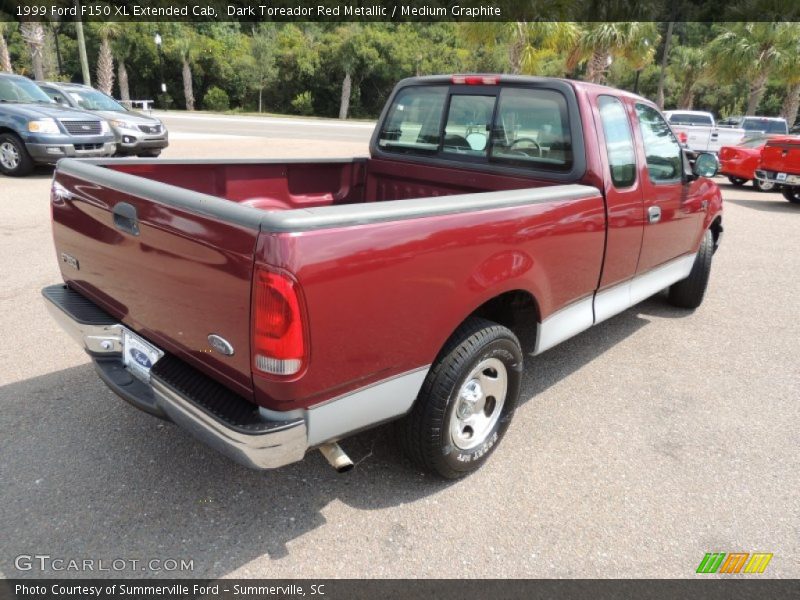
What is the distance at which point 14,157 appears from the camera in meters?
10.6

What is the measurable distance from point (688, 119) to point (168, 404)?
70.4 ft

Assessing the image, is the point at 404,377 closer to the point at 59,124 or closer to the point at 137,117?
the point at 59,124

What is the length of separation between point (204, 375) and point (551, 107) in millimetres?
2482

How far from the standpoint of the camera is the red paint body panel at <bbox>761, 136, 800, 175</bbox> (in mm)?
11438

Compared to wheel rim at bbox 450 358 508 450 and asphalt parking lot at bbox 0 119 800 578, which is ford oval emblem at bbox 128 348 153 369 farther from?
wheel rim at bbox 450 358 508 450

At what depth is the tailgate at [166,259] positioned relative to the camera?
2.03 meters

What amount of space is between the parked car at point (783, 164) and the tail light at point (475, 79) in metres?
10.4

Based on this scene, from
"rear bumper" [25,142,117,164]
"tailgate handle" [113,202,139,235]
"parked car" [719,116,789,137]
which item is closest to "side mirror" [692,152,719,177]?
"tailgate handle" [113,202,139,235]

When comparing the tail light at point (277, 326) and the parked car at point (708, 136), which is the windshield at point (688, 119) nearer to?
the parked car at point (708, 136)

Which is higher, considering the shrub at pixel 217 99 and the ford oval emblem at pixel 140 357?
the ford oval emblem at pixel 140 357

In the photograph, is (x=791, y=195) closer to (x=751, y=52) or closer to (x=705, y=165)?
(x=705, y=165)

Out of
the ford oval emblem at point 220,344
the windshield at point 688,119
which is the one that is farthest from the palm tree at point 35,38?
the ford oval emblem at point 220,344

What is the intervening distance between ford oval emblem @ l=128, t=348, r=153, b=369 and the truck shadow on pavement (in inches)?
24.0

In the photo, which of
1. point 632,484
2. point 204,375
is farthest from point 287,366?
point 632,484
